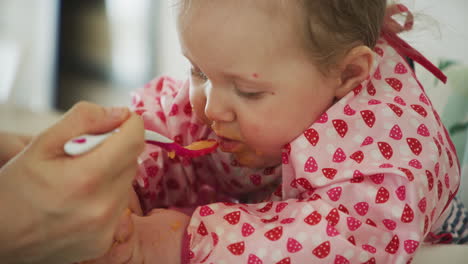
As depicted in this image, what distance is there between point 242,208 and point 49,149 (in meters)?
0.32

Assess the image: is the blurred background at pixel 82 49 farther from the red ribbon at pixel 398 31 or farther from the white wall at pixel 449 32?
the red ribbon at pixel 398 31

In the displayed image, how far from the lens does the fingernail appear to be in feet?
1.81

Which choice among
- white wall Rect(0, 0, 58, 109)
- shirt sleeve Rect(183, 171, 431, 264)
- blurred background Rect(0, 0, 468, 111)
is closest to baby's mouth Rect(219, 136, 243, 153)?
shirt sleeve Rect(183, 171, 431, 264)

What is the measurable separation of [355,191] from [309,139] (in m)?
0.10

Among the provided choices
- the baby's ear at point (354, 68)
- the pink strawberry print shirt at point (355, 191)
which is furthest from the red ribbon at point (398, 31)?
the baby's ear at point (354, 68)

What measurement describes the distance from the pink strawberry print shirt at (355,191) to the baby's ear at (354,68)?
0.02 metres

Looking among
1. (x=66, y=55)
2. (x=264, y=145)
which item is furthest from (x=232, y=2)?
(x=66, y=55)

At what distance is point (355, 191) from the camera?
2.28 feet

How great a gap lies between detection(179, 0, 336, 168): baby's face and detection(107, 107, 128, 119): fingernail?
0.18 m

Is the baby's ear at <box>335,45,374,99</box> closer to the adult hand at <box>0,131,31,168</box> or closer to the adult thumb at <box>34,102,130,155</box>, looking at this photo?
the adult thumb at <box>34,102,130,155</box>

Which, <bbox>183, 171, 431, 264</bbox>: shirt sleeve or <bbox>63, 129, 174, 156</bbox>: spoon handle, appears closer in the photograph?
<bbox>63, 129, 174, 156</bbox>: spoon handle

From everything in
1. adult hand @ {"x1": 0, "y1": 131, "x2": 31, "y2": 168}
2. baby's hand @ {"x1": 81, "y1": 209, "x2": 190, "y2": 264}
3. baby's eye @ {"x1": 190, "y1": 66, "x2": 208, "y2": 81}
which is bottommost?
baby's hand @ {"x1": 81, "y1": 209, "x2": 190, "y2": 264}

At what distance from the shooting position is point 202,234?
0.71 meters

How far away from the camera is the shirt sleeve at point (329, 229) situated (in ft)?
2.15
